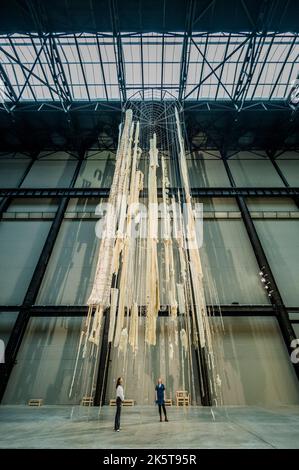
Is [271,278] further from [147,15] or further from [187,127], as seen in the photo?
[147,15]

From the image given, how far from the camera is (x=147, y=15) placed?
38.7 ft

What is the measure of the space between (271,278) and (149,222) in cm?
874

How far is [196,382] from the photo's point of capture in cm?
947

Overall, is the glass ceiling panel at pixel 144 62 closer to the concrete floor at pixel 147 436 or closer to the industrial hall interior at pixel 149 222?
the industrial hall interior at pixel 149 222

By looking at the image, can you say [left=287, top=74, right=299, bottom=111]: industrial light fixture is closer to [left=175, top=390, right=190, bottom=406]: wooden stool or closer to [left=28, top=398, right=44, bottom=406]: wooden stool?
[left=175, top=390, right=190, bottom=406]: wooden stool

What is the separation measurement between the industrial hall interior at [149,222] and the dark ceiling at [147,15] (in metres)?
0.07

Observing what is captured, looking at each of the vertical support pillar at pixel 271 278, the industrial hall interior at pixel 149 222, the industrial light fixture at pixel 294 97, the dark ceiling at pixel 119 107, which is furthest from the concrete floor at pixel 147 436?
the industrial light fixture at pixel 294 97

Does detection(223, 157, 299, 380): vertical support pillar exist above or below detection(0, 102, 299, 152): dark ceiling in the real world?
below

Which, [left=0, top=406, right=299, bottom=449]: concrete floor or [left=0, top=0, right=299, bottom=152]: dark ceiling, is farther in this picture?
[left=0, top=0, right=299, bottom=152]: dark ceiling

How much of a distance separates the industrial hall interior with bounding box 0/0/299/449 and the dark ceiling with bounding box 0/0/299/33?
7 centimetres

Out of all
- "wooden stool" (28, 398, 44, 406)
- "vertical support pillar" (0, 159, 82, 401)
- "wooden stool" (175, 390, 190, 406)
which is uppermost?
"vertical support pillar" (0, 159, 82, 401)

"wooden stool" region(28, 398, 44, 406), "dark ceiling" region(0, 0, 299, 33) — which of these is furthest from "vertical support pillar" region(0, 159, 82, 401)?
"dark ceiling" region(0, 0, 299, 33)

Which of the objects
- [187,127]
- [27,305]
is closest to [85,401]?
[27,305]

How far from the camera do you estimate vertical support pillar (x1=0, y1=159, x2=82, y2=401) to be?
9.38 m
